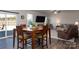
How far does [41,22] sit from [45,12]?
0.54 ft

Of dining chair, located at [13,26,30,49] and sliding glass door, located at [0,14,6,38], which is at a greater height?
sliding glass door, located at [0,14,6,38]

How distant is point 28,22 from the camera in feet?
6.64

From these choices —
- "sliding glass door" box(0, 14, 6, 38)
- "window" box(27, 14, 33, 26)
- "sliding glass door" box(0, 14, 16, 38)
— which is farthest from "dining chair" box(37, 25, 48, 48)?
"sliding glass door" box(0, 14, 6, 38)

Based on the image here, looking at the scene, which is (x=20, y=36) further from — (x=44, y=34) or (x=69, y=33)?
(x=69, y=33)

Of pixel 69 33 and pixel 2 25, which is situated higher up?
pixel 2 25

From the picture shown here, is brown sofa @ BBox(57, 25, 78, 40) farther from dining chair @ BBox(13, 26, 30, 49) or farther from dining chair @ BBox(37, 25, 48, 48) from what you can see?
dining chair @ BBox(13, 26, 30, 49)

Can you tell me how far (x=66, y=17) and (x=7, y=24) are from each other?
0.92 m

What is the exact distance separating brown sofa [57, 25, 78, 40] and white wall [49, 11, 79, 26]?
92mm

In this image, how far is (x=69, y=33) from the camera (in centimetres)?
199

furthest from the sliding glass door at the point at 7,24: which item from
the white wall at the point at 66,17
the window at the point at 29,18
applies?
the white wall at the point at 66,17

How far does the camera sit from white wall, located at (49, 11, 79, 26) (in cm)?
195

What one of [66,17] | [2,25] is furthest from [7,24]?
[66,17]
